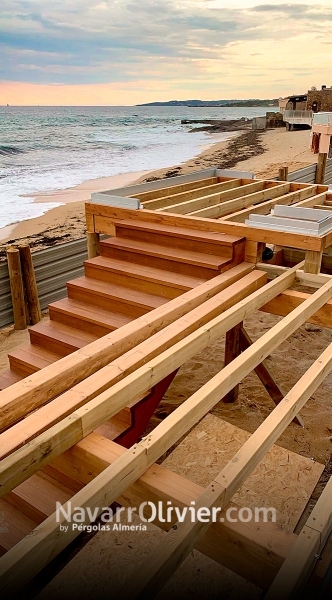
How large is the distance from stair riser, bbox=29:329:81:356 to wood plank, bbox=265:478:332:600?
2830mm

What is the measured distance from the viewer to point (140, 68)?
10156 cm

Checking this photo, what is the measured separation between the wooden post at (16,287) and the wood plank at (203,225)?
1922 mm

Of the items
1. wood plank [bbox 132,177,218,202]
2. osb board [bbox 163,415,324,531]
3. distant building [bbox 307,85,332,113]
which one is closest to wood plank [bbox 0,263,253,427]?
osb board [bbox 163,415,324,531]

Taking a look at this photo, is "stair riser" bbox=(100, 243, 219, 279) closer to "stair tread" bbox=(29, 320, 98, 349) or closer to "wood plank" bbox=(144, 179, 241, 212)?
"wood plank" bbox=(144, 179, 241, 212)

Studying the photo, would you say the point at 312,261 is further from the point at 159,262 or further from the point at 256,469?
the point at 256,469

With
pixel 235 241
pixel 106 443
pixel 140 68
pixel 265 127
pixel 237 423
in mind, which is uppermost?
pixel 140 68

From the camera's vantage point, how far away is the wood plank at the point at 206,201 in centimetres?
629

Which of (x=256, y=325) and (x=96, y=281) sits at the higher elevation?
(x=96, y=281)

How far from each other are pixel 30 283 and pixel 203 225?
3.85 meters

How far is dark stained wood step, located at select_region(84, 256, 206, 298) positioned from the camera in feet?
15.9

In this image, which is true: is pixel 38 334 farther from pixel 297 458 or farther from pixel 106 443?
pixel 297 458

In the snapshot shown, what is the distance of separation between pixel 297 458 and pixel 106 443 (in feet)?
8.52

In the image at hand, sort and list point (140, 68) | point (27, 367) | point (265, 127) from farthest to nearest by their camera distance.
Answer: point (140, 68), point (265, 127), point (27, 367)

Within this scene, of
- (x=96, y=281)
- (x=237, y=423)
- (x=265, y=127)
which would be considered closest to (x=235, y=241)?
(x=96, y=281)
